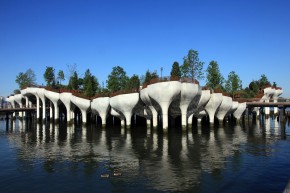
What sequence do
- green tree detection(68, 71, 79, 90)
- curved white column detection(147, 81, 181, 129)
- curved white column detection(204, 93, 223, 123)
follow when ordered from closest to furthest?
curved white column detection(147, 81, 181, 129), curved white column detection(204, 93, 223, 123), green tree detection(68, 71, 79, 90)

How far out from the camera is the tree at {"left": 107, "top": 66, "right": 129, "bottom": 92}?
90875 millimetres

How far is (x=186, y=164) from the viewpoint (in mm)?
22375

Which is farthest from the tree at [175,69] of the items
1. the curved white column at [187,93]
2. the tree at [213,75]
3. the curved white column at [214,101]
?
the curved white column at [187,93]

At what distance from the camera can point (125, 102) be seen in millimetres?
49406

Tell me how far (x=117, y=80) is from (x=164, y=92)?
53.6m

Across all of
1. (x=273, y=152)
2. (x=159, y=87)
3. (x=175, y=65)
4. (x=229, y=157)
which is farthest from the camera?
(x=175, y=65)

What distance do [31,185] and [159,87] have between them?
27065 millimetres

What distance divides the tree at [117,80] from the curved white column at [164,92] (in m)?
48.0

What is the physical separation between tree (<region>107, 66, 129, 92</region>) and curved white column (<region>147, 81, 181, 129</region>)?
48.0 m

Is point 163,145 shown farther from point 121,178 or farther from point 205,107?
point 205,107

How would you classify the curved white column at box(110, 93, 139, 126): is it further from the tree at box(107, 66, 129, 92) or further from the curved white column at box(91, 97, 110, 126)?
the tree at box(107, 66, 129, 92)

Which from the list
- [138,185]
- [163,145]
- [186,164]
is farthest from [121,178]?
[163,145]

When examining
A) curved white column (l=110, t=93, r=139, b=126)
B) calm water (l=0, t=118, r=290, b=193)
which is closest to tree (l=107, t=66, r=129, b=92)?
curved white column (l=110, t=93, r=139, b=126)

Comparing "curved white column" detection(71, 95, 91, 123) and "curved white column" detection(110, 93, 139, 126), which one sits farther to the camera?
"curved white column" detection(71, 95, 91, 123)
